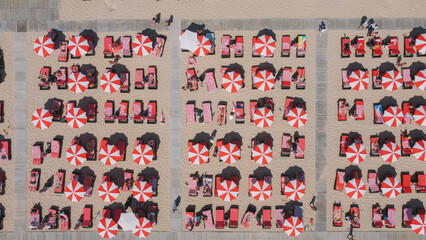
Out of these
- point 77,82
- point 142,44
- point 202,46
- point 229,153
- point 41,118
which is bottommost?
point 229,153

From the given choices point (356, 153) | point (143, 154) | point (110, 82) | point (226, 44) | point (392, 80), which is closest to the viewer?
point (356, 153)

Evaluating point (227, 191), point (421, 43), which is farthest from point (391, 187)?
point (227, 191)

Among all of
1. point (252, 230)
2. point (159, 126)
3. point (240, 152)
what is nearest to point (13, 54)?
point (159, 126)

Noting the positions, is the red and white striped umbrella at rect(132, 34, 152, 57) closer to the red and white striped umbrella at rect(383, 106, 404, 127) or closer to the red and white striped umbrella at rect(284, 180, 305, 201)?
the red and white striped umbrella at rect(284, 180, 305, 201)

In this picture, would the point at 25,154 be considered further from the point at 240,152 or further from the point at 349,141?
the point at 349,141

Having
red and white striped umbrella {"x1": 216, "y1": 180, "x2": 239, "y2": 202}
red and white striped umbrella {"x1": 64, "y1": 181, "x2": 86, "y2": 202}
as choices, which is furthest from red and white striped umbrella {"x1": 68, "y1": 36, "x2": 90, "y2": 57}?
red and white striped umbrella {"x1": 216, "y1": 180, "x2": 239, "y2": 202}

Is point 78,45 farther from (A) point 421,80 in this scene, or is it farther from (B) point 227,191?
(A) point 421,80
